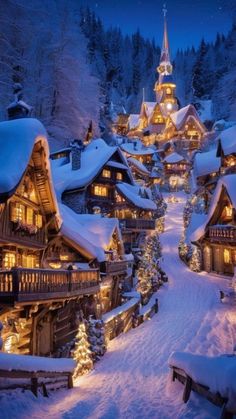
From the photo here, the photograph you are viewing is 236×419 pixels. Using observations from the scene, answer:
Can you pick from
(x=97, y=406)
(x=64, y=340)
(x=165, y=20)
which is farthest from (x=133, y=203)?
(x=165, y=20)

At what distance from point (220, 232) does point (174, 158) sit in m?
49.6

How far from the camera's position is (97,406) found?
11.6 meters

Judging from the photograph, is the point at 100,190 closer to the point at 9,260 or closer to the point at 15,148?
the point at 9,260

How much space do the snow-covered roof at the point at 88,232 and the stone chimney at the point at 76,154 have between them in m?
11.2

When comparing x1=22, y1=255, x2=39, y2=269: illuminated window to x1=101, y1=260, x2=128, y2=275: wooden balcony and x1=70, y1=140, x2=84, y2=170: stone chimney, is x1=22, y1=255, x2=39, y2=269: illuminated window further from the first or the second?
x1=70, y1=140, x2=84, y2=170: stone chimney

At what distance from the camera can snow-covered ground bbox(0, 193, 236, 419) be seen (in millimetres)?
9797

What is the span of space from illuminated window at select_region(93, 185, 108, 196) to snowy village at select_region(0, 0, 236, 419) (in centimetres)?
23

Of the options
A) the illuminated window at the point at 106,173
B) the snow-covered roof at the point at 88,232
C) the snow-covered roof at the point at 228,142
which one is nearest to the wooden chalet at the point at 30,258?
the snow-covered roof at the point at 88,232

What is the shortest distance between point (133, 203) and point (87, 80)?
1479cm

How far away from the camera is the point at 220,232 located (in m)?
32.3

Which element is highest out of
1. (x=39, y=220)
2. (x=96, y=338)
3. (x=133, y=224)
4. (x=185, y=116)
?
(x=185, y=116)

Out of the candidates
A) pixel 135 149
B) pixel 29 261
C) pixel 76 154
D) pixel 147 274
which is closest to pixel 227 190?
pixel 147 274

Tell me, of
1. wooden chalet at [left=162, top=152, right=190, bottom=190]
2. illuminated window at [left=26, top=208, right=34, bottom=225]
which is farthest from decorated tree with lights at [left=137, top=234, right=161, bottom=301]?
wooden chalet at [left=162, top=152, right=190, bottom=190]

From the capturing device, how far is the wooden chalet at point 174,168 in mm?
78750
